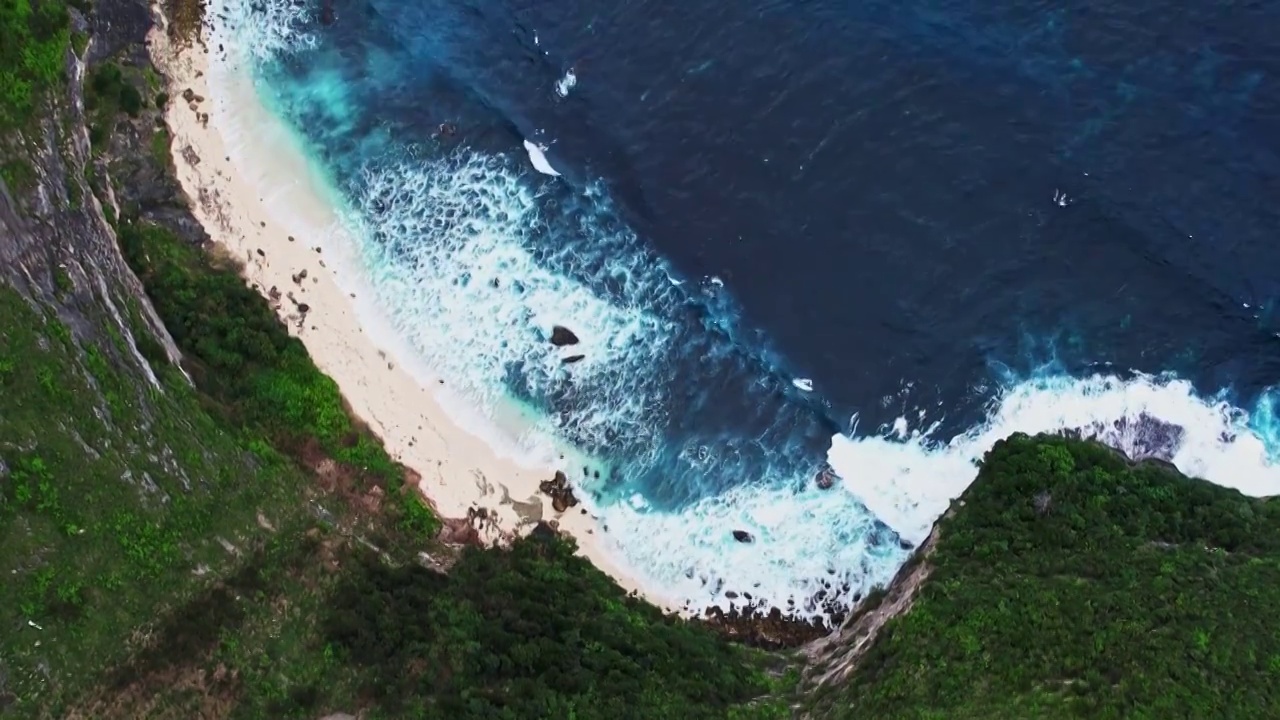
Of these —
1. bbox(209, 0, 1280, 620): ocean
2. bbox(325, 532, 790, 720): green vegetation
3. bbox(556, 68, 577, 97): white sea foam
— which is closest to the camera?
bbox(325, 532, 790, 720): green vegetation

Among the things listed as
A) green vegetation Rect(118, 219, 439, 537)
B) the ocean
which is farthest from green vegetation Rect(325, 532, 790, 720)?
green vegetation Rect(118, 219, 439, 537)

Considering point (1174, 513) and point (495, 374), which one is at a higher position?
point (1174, 513)

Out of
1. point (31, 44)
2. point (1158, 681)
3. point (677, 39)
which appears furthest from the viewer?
point (677, 39)

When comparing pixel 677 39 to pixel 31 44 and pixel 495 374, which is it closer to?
pixel 495 374

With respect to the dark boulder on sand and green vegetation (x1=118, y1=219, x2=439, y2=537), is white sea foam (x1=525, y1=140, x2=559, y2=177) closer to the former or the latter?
the dark boulder on sand

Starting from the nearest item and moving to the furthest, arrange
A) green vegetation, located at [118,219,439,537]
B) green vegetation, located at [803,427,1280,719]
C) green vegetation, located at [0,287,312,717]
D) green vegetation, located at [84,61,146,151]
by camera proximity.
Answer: green vegetation, located at [0,287,312,717], green vegetation, located at [803,427,1280,719], green vegetation, located at [118,219,439,537], green vegetation, located at [84,61,146,151]

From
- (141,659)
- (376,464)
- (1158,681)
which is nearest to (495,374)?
(376,464)

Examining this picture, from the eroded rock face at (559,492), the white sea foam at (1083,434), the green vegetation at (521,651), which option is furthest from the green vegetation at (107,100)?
the white sea foam at (1083,434)

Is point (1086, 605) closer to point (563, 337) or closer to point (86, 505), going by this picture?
point (563, 337)
